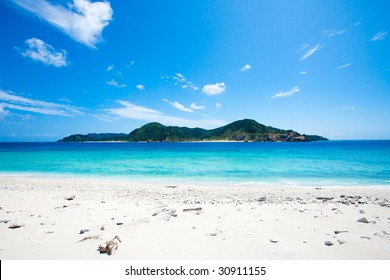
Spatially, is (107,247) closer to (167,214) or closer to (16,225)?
(167,214)

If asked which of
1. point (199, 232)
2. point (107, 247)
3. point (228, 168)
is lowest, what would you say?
point (228, 168)

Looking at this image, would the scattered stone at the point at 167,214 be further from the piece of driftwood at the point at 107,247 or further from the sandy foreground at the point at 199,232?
the piece of driftwood at the point at 107,247

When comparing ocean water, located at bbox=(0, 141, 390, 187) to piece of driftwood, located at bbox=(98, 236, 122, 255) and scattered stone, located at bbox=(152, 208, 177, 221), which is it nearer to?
scattered stone, located at bbox=(152, 208, 177, 221)

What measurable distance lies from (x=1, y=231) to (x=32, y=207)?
342cm

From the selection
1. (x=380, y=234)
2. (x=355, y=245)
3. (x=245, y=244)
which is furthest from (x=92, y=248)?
(x=380, y=234)

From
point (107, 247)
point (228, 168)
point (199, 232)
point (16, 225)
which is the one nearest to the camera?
point (107, 247)

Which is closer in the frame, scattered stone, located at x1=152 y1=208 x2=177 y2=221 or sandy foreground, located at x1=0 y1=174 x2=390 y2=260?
sandy foreground, located at x1=0 y1=174 x2=390 y2=260

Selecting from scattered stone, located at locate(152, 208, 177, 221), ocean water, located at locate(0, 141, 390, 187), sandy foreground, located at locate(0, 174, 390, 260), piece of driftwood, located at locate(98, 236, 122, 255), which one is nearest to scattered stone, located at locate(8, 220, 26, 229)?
sandy foreground, located at locate(0, 174, 390, 260)

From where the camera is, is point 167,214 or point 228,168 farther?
point 228,168

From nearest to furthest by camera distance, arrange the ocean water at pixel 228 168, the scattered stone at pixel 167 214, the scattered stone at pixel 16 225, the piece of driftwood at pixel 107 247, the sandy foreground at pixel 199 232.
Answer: the piece of driftwood at pixel 107 247
the sandy foreground at pixel 199 232
the scattered stone at pixel 16 225
the scattered stone at pixel 167 214
the ocean water at pixel 228 168

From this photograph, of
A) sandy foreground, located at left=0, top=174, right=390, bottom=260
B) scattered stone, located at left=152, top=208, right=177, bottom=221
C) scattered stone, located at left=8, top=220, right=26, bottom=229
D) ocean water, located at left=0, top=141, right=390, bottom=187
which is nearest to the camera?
sandy foreground, located at left=0, top=174, right=390, bottom=260

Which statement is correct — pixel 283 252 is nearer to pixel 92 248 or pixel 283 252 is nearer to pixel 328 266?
pixel 328 266

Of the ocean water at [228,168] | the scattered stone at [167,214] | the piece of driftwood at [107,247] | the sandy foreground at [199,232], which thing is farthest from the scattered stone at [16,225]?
the ocean water at [228,168]

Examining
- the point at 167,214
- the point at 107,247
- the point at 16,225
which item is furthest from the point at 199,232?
the point at 16,225
